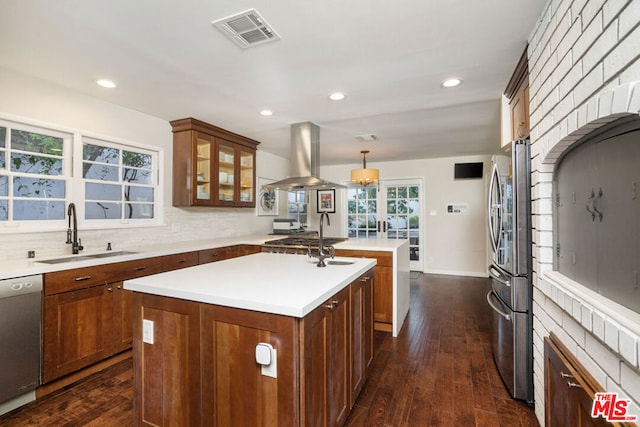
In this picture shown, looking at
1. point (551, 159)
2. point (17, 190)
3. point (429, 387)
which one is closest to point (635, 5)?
point (551, 159)

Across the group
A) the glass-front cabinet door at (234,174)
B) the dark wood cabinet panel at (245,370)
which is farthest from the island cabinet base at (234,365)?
the glass-front cabinet door at (234,174)

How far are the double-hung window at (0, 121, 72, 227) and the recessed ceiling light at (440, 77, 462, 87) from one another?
3446 millimetres

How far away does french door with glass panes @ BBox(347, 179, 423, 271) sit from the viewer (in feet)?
20.1

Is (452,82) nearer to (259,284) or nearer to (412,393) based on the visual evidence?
(259,284)

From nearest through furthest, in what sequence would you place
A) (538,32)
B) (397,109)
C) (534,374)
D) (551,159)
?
(551,159) < (538,32) < (534,374) < (397,109)

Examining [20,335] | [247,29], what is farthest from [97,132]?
[247,29]

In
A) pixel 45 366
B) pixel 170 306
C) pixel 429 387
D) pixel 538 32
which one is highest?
pixel 538 32

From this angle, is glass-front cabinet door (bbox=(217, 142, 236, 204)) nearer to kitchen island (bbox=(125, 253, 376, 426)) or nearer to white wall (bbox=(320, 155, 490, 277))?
kitchen island (bbox=(125, 253, 376, 426))

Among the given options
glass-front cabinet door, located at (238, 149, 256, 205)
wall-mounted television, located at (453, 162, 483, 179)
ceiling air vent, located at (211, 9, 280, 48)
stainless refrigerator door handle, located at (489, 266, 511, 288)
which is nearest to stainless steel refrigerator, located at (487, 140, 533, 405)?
stainless refrigerator door handle, located at (489, 266, 511, 288)

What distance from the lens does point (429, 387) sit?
2.12 metres

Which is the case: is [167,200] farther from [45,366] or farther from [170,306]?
[170,306]

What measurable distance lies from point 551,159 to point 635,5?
875mm

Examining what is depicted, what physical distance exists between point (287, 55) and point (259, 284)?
1.60m

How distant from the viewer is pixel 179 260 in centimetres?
306
